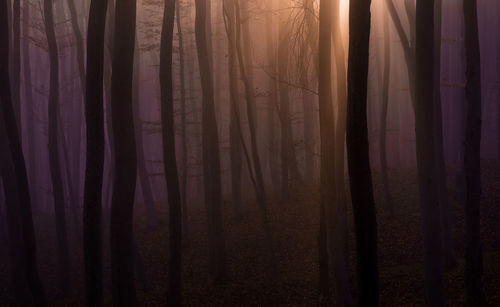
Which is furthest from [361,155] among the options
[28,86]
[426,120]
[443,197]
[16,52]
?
[28,86]

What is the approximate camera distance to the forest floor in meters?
10.8

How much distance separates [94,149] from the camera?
8.55m

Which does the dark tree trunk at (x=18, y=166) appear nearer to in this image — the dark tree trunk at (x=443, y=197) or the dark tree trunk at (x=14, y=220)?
the dark tree trunk at (x=14, y=220)

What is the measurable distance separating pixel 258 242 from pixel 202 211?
5928mm

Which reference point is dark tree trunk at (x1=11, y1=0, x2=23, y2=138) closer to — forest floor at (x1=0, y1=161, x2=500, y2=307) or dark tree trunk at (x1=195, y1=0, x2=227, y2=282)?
forest floor at (x1=0, y1=161, x2=500, y2=307)

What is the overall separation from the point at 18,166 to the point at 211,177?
4578 millimetres

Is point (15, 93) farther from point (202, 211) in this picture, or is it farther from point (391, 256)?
point (391, 256)

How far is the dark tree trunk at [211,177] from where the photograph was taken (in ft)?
42.2

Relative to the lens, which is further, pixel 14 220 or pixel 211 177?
pixel 211 177

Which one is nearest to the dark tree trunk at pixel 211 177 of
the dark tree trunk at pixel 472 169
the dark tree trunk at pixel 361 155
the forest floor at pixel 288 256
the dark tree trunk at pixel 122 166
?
the forest floor at pixel 288 256

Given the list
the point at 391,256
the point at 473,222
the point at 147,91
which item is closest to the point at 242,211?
the point at 391,256

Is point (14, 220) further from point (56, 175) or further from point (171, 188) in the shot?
point (56, 175)

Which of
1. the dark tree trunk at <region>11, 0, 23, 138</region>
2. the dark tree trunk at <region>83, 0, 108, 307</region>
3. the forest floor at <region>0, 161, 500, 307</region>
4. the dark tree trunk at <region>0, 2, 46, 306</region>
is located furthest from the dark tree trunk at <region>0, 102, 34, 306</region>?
the dark tree trunk at <region>11, 0, 23, 138</region>

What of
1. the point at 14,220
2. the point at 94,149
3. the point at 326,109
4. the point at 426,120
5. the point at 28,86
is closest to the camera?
the point at 426,120
